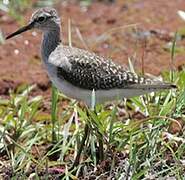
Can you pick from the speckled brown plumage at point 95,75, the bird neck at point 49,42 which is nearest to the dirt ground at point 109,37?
the bird neck at point 49,42

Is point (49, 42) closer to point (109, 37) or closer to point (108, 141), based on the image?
point (108, 141)

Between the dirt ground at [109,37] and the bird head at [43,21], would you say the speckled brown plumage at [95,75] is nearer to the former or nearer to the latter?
the bird head at [43,21]

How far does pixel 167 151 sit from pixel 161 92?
0.71 m

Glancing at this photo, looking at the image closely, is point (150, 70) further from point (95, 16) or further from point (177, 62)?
point (95, 16)

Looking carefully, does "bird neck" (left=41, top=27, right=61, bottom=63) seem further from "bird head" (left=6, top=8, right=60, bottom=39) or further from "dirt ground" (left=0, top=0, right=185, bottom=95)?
"dirt ground" (left=0, top=0, right=185, bottom=95)

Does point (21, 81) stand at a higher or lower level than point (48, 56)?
lower

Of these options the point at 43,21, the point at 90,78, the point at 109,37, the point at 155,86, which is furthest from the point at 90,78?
the point at 109,37

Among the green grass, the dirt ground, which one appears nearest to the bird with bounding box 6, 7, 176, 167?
the green grass

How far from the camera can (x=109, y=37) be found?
9688 millimetres

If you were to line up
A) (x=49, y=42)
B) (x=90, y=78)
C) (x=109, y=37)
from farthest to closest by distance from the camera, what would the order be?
(x=109, y=37) < (x=49, y=42) < (x=90, y=78)

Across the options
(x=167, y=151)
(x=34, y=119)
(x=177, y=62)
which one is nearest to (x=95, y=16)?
(x=177, y=62)

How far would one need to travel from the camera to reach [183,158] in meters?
6.46

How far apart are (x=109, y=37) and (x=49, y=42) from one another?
2.71m

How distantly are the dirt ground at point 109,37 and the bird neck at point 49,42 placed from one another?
1.16 m
